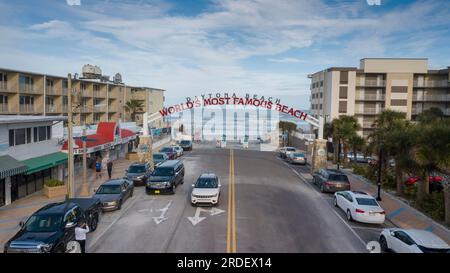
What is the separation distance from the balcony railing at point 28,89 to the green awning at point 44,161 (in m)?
18.9

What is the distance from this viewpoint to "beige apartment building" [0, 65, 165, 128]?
41.8 m

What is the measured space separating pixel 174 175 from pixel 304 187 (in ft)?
33.3

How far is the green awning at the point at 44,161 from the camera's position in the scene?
22906 mm

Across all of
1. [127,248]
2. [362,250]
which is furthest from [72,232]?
[362,250]

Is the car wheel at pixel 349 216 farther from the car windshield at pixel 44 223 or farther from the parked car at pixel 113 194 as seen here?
the car windshield at pixel 44 223

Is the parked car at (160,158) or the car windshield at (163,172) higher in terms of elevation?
the car windshield at (163,172)

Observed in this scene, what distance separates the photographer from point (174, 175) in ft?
84.4

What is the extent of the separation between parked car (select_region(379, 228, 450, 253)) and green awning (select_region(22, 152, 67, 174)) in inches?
784

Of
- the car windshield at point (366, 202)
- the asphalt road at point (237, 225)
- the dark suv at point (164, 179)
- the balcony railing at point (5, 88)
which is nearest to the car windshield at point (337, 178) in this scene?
the asphalt road at point (237, 225)

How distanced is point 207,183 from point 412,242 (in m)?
12.2

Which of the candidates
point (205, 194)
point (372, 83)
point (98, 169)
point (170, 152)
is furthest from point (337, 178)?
point (372, 83)

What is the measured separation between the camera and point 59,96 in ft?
164

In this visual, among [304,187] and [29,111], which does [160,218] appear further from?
[29,111]

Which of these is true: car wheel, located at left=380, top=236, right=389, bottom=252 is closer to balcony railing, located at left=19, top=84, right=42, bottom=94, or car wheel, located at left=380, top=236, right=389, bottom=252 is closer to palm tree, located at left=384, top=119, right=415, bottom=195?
palm tree, located at left=384, top=119, right=415, bottom=195
